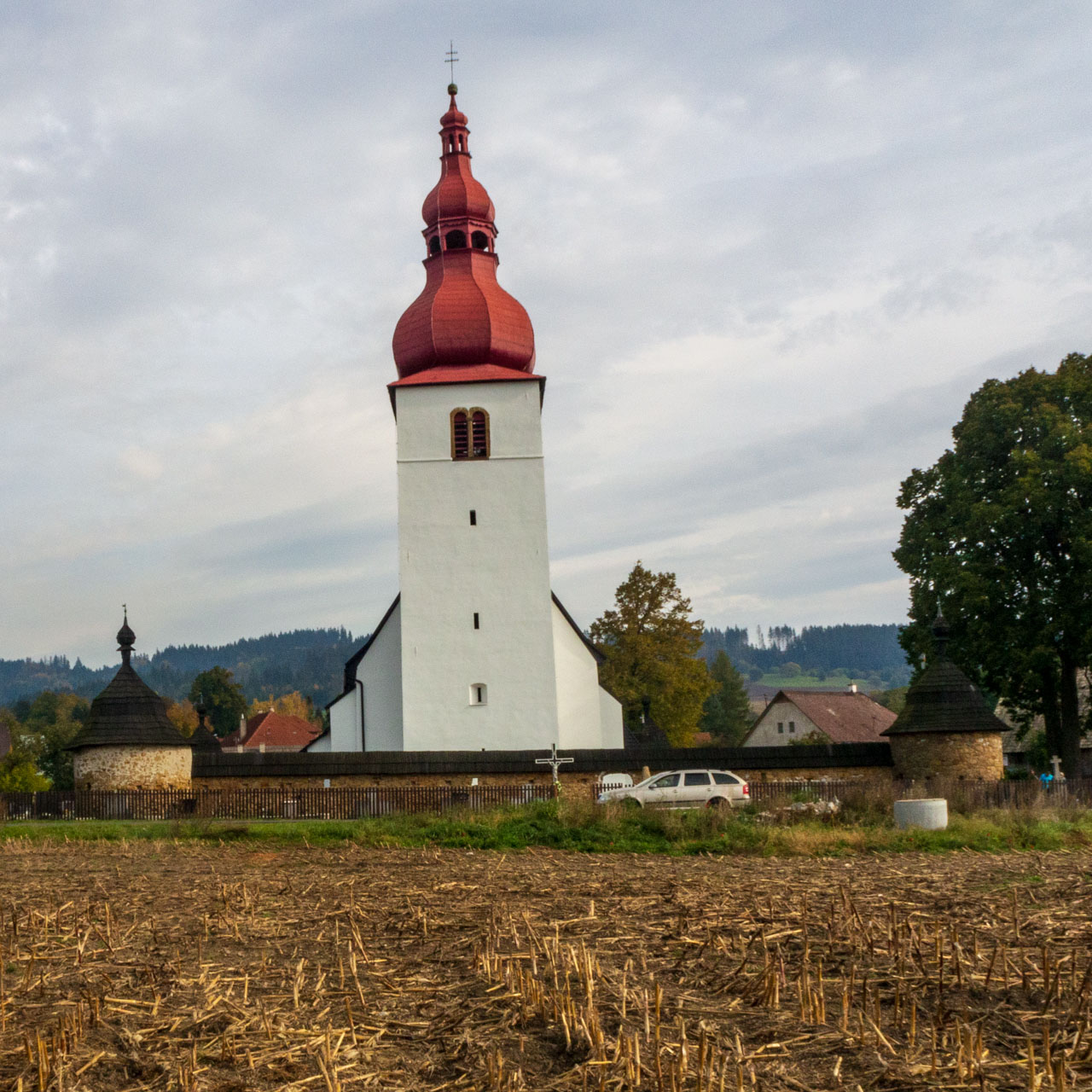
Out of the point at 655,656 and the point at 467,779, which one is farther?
the point at 655,656

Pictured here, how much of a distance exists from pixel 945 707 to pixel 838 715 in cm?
4207

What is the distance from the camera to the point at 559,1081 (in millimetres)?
5387

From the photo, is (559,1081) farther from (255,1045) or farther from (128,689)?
(128,689)

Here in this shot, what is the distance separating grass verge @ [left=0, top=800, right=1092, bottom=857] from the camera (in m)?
17.5

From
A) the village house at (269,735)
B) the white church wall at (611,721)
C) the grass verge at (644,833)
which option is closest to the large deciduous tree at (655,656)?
the white church wall at (611,721)

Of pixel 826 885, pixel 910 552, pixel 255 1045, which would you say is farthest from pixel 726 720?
pixel 255 1045

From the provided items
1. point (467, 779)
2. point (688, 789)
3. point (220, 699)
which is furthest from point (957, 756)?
point (220, 699)

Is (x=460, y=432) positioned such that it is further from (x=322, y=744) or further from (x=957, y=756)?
(x=957, y=756)

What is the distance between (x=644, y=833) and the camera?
1889 cm

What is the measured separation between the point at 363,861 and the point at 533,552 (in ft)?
53.2

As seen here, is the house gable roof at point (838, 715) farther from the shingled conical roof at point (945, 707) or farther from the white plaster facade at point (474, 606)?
the shingled conical roof at point (945, 707)

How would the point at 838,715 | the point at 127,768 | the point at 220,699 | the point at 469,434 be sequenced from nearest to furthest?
the point at 127,768, the point at 469,434, the point at 838,715, the point at 220,699

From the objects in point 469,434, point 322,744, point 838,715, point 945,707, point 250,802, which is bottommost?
point 250,802

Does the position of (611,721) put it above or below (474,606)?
below
